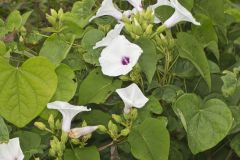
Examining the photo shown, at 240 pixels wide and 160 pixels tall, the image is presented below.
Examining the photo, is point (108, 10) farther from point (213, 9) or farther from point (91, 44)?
point (213, 9)

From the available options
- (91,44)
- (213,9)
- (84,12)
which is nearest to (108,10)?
(91,44)

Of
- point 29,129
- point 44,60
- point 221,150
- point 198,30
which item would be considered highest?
point 44,60

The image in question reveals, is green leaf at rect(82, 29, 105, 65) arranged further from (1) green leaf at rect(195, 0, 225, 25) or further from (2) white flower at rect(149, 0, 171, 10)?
(1) green leaf at rect(195, 0, 225, 25)

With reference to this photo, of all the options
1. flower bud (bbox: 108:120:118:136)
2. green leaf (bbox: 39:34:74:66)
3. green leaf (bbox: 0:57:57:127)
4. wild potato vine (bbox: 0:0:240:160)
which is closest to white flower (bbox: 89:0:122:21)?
wild potato vine (bbox: 0:0:240:160)

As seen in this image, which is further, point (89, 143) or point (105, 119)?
point (89, 143)

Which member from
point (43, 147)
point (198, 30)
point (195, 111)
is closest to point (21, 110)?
→ point (43, 147)

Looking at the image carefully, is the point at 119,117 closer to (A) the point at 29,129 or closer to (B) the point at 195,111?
→ (B) the point at 195,111

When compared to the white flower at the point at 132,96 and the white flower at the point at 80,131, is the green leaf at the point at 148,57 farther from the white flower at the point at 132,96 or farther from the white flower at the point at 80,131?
the white flower at the point at 80,131

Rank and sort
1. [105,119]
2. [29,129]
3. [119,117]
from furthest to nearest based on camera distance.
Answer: [29,129] < [105,119] < [119,117]
